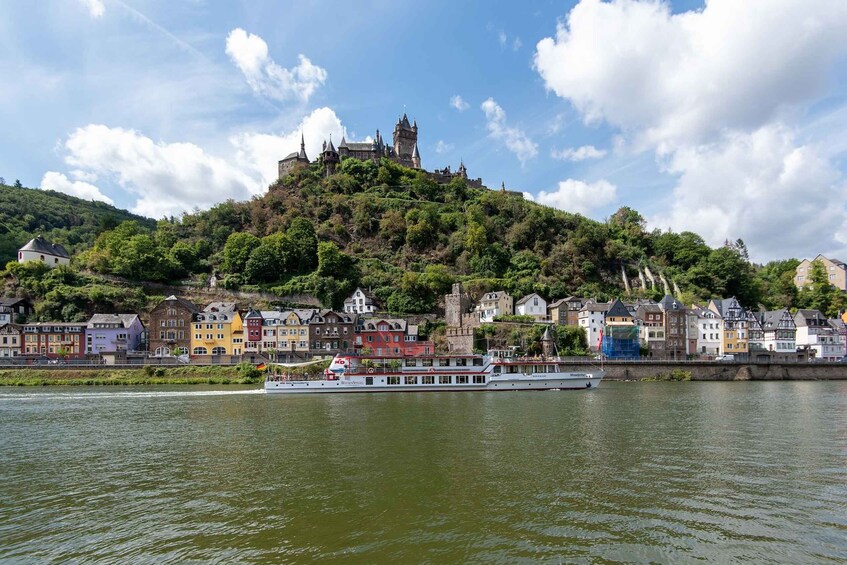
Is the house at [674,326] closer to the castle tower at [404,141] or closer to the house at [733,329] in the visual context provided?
the house at [733,329]

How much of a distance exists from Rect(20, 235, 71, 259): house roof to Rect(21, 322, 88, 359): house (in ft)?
61.8

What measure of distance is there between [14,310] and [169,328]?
20.7m

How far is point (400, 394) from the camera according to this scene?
42.9 metres

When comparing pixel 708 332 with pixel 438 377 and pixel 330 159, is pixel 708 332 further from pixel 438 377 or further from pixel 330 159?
pixel 330 159

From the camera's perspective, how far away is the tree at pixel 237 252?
75000 millimetres

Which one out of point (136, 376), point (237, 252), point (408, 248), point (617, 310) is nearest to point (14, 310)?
point (136, 376)

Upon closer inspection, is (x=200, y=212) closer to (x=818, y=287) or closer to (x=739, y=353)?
(x=739, y=353)

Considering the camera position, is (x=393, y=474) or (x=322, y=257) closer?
(x=393, y=474)

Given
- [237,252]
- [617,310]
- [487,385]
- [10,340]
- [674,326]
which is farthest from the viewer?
[237,252]

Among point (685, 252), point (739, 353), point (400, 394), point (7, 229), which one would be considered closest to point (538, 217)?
point (685, 252)

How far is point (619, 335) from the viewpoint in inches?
2504

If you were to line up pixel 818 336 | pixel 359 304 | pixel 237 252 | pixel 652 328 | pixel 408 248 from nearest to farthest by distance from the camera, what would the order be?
pixel 652 328 < pixel 818 336 < pixel 359 304 < pixel 237 252 < pixel 408 248

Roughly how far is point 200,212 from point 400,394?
66.0m

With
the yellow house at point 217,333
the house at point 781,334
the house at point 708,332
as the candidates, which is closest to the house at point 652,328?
the house at point 708,332
